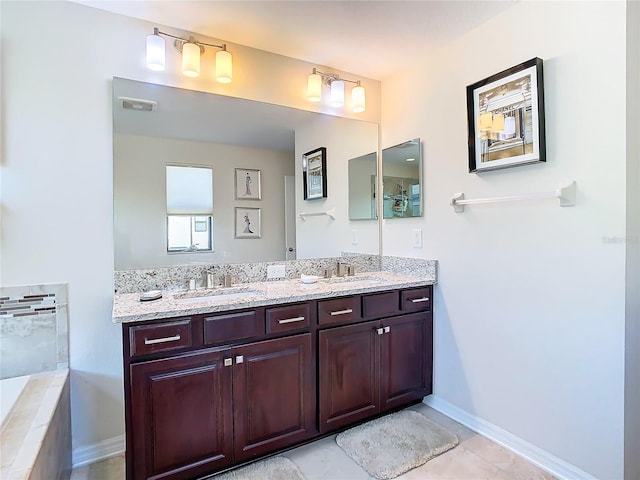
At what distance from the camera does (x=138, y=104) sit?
1.95 m

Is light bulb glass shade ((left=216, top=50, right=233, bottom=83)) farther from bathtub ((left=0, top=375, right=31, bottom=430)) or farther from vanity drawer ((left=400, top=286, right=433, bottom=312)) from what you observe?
bathtub ((left=0, top=375, right=31, bottom=430))

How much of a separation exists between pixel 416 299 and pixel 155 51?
206 cm

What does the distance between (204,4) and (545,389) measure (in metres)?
2.59

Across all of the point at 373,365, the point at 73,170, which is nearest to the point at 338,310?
the point at 373,365

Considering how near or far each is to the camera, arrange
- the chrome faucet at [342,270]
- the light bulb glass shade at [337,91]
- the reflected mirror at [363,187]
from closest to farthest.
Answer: the light bulb glass shade at [337,91] → the chrome faucet at [342,270] → the reflected mirror at [363,187]

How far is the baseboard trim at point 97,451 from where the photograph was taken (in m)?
1.81

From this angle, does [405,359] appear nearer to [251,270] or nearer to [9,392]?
[251,270]

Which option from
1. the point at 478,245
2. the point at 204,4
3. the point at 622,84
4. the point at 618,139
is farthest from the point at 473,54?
the point at 204,4

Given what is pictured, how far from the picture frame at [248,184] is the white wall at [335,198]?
29cm

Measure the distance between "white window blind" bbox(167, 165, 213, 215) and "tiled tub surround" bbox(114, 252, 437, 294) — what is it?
0.35 meters

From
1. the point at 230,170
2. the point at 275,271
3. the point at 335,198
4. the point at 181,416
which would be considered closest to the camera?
the point at 181,416

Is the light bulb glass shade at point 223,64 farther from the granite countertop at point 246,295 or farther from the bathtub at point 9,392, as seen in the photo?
the bathtub at point 9,392

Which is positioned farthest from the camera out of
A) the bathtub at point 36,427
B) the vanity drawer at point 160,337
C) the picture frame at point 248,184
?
the picture frame at point 248,184

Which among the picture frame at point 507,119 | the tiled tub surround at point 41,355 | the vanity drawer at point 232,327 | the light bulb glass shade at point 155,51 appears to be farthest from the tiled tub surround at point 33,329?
the picture frame at point 507,119
